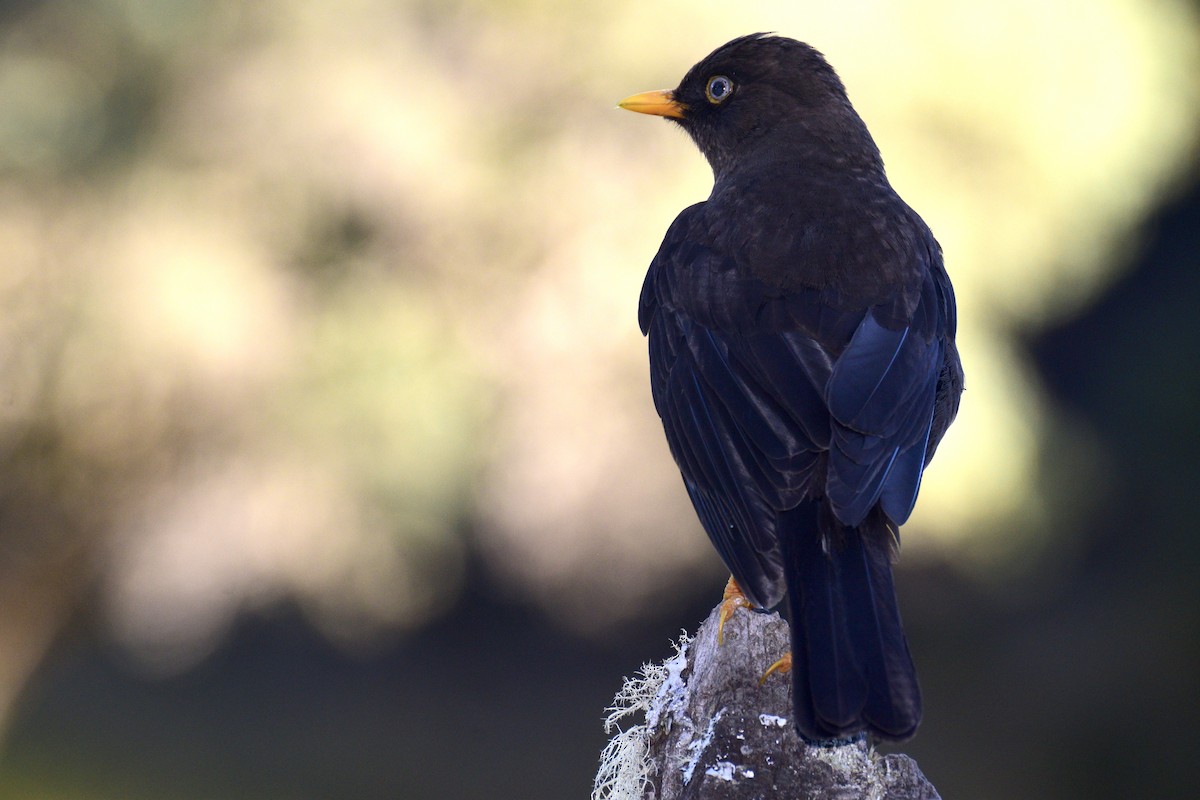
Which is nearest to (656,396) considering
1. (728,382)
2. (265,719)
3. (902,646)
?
(728,382)

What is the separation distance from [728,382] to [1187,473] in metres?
7.17

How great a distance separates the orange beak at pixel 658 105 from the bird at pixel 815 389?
622 millimetres

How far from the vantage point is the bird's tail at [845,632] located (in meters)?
2.49

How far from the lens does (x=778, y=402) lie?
132 inches

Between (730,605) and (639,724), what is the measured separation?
41 centimetres

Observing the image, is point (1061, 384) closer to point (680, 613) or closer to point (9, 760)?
point (680, 613)

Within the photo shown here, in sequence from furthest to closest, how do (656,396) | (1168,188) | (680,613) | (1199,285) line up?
(1199,285)
(1168,188)
(680,613)
(656,396)

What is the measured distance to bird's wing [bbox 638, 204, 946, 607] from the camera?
3116 mm

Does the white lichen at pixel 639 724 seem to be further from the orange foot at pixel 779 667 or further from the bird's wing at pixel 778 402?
the bird's wing at pixel 778 402

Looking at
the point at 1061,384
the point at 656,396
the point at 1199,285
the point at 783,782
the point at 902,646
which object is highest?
the point at 1199,285

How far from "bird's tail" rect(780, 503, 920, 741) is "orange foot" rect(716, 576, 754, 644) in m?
0.25

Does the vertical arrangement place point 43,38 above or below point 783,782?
above

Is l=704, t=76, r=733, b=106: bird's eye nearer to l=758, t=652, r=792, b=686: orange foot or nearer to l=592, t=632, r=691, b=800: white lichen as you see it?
l=592, t=632, r=691, b=800: white lichen

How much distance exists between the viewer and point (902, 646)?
2678 millimetres
